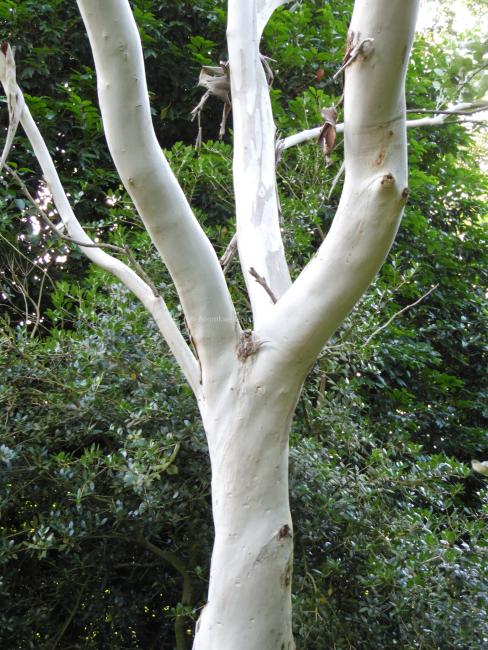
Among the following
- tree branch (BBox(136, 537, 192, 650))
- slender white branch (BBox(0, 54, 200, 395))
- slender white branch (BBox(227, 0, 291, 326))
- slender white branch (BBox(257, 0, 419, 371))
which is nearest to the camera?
slender white branch (BBox(257, 0, 419, 371))

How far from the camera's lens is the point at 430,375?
6297 millimetres

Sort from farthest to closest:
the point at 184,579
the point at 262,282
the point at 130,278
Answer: the point at 184,579 → the point at 130,278 → the point at 262,282

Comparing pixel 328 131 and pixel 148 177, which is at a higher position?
pixel 328 131

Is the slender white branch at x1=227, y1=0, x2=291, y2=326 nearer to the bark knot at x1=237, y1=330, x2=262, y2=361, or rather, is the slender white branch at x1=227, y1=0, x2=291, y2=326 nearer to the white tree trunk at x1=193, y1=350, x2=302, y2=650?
the bark knot at x1=237, y1=330, x2=262, y2=361

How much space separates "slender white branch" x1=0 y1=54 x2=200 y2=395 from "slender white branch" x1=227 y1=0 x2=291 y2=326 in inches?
11.0

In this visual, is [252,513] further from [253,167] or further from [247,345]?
[253,167]

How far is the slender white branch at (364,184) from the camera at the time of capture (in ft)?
5.86

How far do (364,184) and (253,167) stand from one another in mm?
1065

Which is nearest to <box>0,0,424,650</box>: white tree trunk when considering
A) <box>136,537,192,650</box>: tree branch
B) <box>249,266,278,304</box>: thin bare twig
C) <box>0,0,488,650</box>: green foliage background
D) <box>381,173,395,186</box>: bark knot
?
<box>381,173,395,186</box>: bark knot

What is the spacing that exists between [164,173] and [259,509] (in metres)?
1.02

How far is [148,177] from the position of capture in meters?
2.14

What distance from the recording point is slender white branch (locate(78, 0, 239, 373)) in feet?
6.81

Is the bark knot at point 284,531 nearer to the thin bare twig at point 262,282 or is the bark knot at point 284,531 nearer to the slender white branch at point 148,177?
the slender white branch at point 148,177

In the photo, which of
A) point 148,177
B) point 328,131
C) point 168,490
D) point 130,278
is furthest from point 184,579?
point 328,131
